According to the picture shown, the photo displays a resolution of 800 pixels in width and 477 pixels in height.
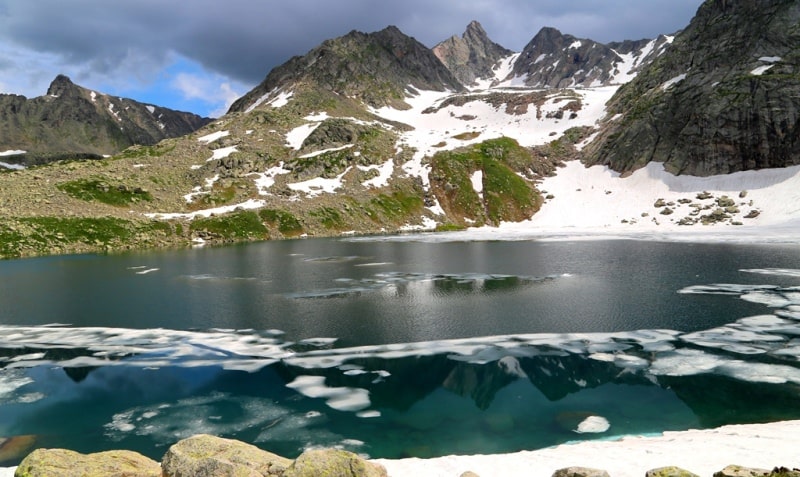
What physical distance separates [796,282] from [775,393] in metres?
34.1

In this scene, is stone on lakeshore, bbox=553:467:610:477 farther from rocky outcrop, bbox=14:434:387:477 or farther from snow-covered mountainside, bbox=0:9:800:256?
snow-covered mountainside, bbox=0:9:800:256

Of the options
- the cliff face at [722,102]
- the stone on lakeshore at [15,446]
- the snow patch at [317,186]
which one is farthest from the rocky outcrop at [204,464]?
the cliff face at [722,102]

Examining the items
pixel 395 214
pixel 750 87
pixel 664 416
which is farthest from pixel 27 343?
pixel 750 87

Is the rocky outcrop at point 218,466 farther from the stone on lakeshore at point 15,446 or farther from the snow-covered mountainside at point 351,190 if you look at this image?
the snow-covered mountainside at point 351,190

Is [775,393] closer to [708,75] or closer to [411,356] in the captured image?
[411,356]

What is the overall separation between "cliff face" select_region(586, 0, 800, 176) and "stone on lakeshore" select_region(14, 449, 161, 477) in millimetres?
165031

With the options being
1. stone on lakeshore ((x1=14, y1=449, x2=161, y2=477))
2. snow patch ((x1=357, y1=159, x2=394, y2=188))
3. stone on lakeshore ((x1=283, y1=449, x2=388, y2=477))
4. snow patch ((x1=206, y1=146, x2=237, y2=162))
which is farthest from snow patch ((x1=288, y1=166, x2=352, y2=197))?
stone on lakeshore ((x1=283, y1=449, x2=388, y2=477))

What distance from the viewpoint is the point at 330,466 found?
12.4 meters

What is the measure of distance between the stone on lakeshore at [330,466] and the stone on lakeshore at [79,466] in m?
4.28

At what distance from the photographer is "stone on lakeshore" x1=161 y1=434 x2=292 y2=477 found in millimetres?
12242

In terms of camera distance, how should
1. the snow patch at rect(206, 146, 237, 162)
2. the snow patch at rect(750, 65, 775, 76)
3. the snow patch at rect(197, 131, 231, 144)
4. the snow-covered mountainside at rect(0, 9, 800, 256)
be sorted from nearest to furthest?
the snow-covered mountainside at rect(0, 9, 800, 256) < the snow patch at rect(750, 65, 775, 76) < the snow patch at rect(206, 146, 237, 162) < the snow patch at rect(197, 131, 231, 144)

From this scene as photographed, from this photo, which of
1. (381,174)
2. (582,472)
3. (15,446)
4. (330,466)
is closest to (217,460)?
(330,466)

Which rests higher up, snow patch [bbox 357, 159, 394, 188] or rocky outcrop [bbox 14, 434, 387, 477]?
snow patch [bbox 357, 159, 394, 188]

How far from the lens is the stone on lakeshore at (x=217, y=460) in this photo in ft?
40.2
